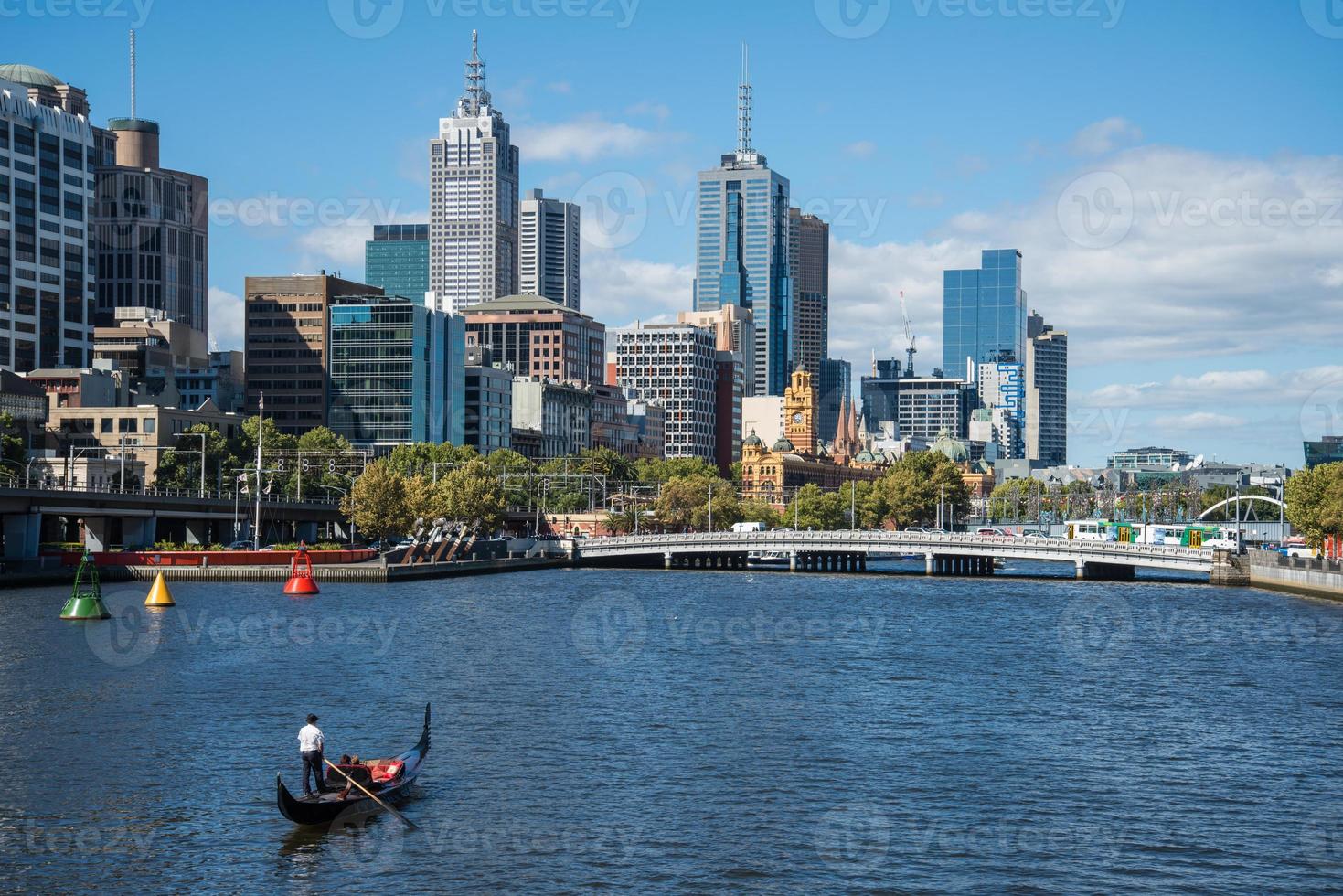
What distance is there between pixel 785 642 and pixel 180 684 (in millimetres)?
35811

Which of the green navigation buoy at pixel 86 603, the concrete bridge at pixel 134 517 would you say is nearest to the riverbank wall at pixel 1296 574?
the green navigation buoy at pixel 86 603

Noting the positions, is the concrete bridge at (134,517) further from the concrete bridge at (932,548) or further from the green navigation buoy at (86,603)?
the concrete bridge at (932,548)

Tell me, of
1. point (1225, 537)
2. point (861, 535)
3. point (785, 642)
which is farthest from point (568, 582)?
point (1225, 537)

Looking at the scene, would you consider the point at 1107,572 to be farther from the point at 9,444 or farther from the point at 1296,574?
the point at 9,444

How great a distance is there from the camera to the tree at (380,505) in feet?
553

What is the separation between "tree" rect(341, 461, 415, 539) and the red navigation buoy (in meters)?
29.4

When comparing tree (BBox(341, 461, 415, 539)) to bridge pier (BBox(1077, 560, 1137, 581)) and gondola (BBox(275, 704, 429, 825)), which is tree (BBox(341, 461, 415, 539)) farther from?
gondola (BBox(275, 704, 429, 825))

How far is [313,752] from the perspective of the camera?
47500mm

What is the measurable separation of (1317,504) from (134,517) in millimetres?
105636

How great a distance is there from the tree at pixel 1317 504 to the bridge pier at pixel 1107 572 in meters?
19.5

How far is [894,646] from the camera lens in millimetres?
94000

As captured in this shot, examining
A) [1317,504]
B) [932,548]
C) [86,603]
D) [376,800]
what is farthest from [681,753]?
[932,548]

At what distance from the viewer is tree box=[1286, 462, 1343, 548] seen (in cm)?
14700

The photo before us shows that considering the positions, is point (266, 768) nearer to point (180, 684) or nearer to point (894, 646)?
point (180, 684)
